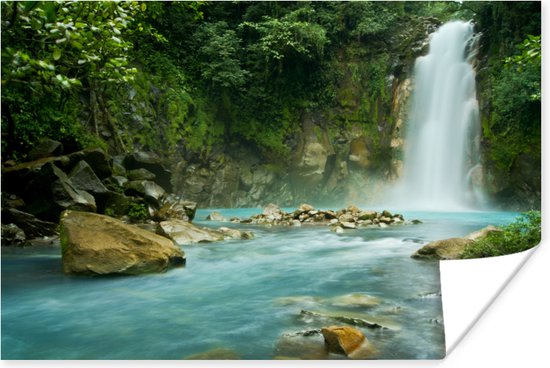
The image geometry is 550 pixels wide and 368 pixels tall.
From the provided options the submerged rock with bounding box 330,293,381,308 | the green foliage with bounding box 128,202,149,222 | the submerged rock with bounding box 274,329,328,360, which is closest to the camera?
the submerged rock with bounding box 274,329,328,360

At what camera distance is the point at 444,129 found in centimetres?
525

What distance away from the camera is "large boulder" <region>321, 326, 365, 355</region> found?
2732 millimetres

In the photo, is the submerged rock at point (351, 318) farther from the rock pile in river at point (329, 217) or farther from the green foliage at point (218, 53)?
the green foliage at point (218, 53)

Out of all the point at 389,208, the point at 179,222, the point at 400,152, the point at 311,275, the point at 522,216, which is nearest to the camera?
the point at 311,275

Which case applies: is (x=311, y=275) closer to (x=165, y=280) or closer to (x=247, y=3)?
(x=165, y=280)

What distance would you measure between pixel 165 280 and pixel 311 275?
113 cm

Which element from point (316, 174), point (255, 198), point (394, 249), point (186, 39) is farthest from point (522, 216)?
point (186, 39)

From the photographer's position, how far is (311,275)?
3418 mm

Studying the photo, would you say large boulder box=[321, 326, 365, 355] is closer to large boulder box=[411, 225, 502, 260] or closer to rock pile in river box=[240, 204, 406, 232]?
large boulder box=[411, 225, 502, 260]

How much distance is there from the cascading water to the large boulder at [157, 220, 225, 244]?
2053 mm

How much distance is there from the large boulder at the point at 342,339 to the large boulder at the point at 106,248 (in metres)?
1.50

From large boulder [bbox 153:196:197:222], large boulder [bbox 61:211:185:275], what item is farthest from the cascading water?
large boulder [bbox 61:211:185:275]

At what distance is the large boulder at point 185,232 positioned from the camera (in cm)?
418

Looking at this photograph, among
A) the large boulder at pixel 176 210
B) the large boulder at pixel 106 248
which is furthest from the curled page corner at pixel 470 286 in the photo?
the large boulder at pixel 176 210
